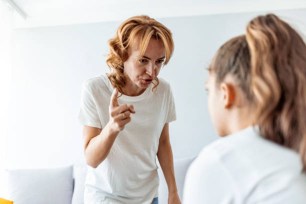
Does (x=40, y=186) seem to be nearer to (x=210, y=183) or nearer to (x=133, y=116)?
(x=133, y=116)

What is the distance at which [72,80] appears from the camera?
3.43 metres

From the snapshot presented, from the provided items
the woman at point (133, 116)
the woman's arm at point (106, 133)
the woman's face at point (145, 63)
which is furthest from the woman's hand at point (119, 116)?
the woman's face at point (145, 63)

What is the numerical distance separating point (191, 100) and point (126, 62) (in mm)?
1885

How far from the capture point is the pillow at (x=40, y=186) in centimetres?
294

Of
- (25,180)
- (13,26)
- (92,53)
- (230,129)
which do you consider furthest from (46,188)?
(230,129)

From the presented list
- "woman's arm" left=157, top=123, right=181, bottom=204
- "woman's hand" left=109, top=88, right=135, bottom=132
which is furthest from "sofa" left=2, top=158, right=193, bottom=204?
"woman's hand" left=109, top=88, right=135, bottom=132

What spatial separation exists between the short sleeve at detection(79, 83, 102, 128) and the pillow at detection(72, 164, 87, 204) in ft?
5.50

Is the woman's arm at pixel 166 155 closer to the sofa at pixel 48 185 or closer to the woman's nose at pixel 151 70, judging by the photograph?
the woman's nose at pixel 151 70

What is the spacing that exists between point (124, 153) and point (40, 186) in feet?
5.79

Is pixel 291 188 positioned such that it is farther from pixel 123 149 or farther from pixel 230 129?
pixel 123 149

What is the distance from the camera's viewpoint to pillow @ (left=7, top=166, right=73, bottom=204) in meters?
2.94

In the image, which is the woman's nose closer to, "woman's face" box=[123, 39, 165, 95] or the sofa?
"woman's face" box=[123, 39, 165, 95]

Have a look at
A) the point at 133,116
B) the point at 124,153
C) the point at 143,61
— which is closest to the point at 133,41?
the point at 143,61

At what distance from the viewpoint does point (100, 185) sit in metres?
→ 1.41
